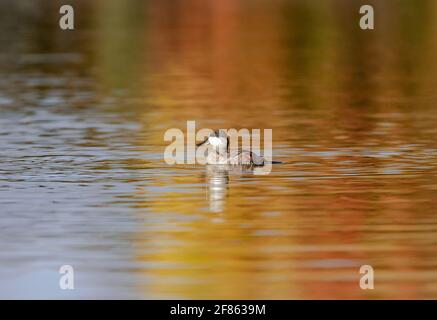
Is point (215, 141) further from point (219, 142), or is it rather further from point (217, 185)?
point (217, 185)

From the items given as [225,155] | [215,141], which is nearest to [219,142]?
[215,141]

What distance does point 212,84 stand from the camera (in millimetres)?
30125

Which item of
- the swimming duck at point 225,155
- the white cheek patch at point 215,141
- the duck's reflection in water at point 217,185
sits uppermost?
the white cheek patch at point 215,141

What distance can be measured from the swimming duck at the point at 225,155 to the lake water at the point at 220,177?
0.32 meters

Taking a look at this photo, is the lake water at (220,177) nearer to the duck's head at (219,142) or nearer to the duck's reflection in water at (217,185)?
the duck's reflection in water at (217,185)

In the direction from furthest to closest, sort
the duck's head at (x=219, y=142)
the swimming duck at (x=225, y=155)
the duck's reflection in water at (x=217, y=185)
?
1. the duck's head at (x=219, y=142)
2. the swimming duck at (x=225, y=155)
3. the duck's reflection in water at (x=217, y=185)

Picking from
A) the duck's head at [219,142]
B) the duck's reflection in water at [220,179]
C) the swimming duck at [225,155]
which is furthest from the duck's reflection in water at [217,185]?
the duck's head at [219,142]

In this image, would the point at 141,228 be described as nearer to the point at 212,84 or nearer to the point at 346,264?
the point at 346,264

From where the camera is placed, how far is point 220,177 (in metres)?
17.9

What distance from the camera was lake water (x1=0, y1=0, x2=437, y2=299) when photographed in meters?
12.6

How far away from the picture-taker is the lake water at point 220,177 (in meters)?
12.6

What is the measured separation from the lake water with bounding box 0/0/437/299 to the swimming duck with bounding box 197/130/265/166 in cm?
32
